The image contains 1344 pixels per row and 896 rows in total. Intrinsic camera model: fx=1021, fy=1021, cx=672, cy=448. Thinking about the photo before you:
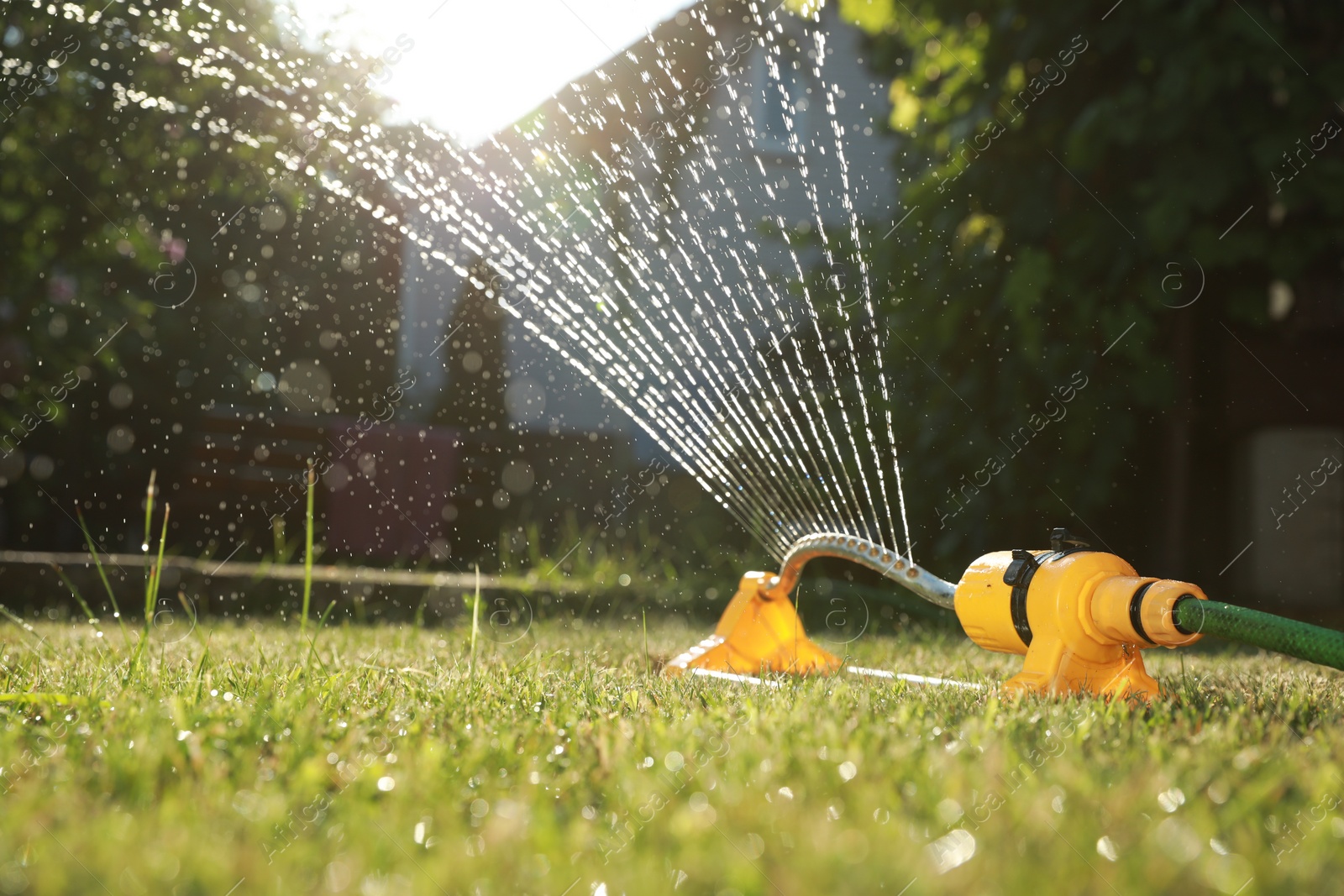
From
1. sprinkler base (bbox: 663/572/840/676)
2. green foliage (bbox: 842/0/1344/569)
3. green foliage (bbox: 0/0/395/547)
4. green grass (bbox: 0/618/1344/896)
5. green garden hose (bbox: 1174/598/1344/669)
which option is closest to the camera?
green grass (bbox: 0/618/1344/896)

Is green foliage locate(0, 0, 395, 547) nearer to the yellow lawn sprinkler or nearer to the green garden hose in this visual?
the yellow lawn sprinkler

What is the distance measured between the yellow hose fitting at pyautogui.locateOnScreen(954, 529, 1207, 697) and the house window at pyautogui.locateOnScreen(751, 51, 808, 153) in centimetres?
962

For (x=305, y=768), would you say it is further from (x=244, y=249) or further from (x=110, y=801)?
(x=244, y=249)

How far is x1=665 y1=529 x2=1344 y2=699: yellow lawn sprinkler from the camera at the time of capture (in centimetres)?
188

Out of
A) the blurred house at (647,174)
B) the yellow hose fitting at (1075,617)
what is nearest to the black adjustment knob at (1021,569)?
the yellow hose fitting at (1075,617)

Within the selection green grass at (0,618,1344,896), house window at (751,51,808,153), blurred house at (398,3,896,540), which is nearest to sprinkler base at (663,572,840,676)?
green grass at (0,618,1344,896)

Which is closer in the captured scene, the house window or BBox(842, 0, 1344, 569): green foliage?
BBox(842, 0, 1344, 569): green foliage

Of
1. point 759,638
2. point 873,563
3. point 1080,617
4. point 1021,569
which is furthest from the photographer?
point 759,638

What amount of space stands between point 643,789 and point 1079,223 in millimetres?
4458

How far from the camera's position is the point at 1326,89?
4.39 metres

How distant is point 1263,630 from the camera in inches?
73.0

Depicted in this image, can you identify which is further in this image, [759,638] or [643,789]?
[759,638]

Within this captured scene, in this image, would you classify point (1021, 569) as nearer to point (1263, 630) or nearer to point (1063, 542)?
point (1063, 542)

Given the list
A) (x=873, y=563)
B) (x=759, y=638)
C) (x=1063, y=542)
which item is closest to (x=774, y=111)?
(x=759, y=638)
